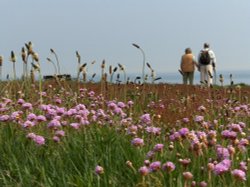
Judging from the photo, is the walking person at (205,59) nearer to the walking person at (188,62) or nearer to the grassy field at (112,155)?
the walking person at (188,62)

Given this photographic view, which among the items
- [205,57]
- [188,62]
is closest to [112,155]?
[205,57]

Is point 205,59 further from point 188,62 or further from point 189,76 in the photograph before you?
point 189,76

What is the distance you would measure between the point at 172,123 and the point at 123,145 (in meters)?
2.45

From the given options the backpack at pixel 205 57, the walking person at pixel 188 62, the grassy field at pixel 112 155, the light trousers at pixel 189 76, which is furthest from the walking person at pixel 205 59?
the grassy field at pixel 112 155

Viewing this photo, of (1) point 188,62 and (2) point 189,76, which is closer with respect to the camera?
(1) point 188,62

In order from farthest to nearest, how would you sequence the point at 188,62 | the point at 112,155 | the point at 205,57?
the point at 188,62 < the point at 205,57 < the point at 112,155

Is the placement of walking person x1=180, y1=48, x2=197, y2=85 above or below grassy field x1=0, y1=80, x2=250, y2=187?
above

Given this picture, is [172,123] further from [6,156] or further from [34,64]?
[6,156]

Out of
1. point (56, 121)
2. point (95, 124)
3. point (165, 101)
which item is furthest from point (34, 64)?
point (165, 101)

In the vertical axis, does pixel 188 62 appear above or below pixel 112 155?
above

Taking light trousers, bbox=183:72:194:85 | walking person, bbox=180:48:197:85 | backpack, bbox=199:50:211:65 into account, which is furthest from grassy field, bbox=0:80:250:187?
light trousers, bbox=183:72:194:85

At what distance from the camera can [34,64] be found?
6805 millimetres

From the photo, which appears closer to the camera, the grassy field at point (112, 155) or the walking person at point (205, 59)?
the grassy field at point (112, 155)

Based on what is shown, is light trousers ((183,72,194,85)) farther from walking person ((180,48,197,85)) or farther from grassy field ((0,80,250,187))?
grassy field ((0,80,250,187))
